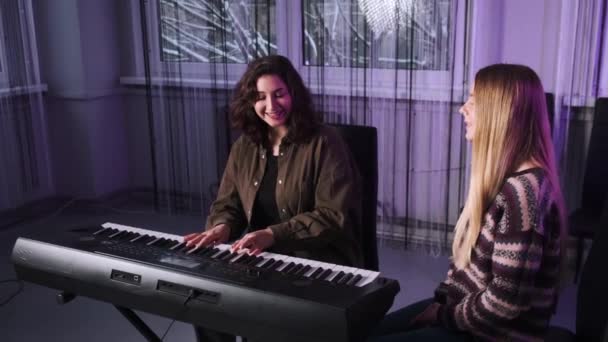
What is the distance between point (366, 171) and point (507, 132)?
0.67 meters

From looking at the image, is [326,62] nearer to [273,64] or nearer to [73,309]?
[273,64]

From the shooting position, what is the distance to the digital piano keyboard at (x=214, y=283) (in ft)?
4.08

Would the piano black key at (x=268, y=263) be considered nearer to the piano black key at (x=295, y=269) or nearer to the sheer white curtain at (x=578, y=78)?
the piano black key at (x=295, y=269)

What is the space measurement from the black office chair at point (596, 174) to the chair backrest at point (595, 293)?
1.39m

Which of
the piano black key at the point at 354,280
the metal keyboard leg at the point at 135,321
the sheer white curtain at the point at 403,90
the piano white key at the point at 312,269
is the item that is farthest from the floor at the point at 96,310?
the piano black key at the point at 354,280

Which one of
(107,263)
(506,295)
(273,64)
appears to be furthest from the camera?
(273,64)

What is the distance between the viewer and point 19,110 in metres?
3.60

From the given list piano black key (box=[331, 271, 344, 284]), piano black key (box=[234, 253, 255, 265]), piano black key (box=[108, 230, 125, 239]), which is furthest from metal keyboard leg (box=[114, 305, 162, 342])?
piano black key (box=[331, 271, 344, 284])

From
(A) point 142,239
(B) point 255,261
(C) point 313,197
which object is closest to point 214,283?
(B) point 255,261

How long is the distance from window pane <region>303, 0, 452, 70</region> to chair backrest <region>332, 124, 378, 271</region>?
4.09 feet

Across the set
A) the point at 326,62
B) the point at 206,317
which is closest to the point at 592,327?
the point at 206,317

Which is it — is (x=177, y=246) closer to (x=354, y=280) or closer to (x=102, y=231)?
(x=102, y=231)

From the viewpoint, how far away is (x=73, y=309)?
105 inches

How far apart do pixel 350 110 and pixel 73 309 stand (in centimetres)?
170
